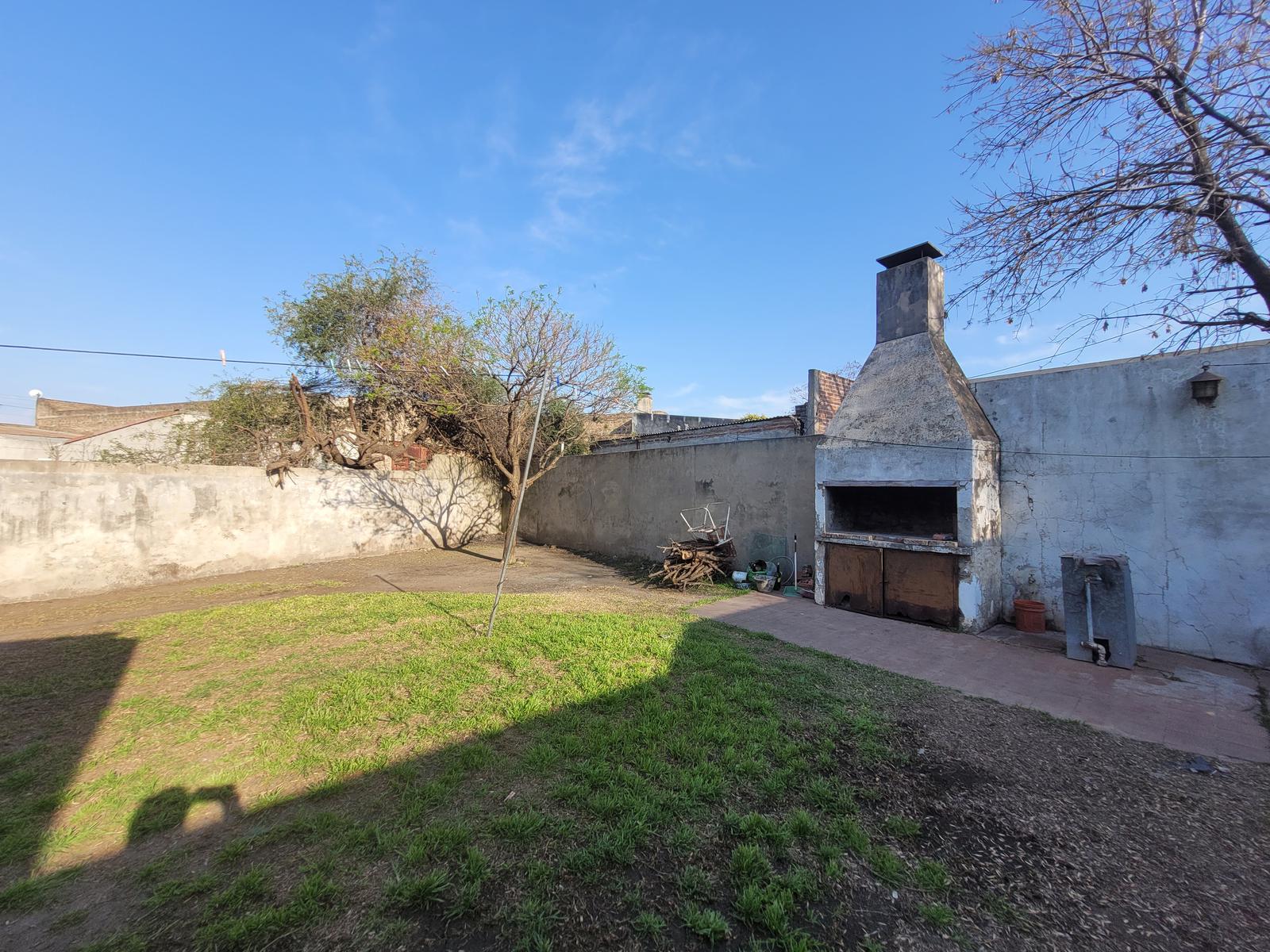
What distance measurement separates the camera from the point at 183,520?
8.85 metres

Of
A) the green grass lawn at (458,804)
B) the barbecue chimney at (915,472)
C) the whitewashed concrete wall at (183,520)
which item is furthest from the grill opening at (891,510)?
the whitewashed concrete wall at (183,520)

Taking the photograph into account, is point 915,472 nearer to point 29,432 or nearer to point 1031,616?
point 1031,616

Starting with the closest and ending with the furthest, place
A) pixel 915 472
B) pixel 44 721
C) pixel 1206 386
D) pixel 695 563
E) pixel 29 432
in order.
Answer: pixel 44 721 < pixel 1206 386 < pixel 915 472 < pixel 695 563 < pixel 29 432

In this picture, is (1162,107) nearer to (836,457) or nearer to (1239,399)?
(1239,399)

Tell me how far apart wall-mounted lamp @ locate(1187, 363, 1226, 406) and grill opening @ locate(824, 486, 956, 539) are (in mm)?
2660

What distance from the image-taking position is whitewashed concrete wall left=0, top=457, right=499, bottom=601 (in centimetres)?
728

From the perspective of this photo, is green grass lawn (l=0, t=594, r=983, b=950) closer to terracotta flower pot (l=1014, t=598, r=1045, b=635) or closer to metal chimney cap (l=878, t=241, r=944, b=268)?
terracotta flower pot (l=1014, t=598, r=1045, b=635)

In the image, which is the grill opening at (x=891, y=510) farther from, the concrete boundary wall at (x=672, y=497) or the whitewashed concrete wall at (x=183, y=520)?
the whitewashed concrete wall at (x=183, y=520)

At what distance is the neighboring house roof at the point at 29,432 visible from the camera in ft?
45.0

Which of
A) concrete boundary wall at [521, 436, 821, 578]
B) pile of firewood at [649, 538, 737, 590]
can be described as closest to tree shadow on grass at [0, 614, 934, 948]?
pile of firewood at [649, 538, 737, 590]

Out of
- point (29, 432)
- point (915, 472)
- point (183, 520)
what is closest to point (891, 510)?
point (915, 472)

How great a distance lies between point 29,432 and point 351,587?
15069 mm

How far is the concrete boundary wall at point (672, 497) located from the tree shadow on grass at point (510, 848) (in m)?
5.47

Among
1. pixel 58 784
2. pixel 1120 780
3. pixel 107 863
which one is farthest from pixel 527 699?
pixel 1120 780
